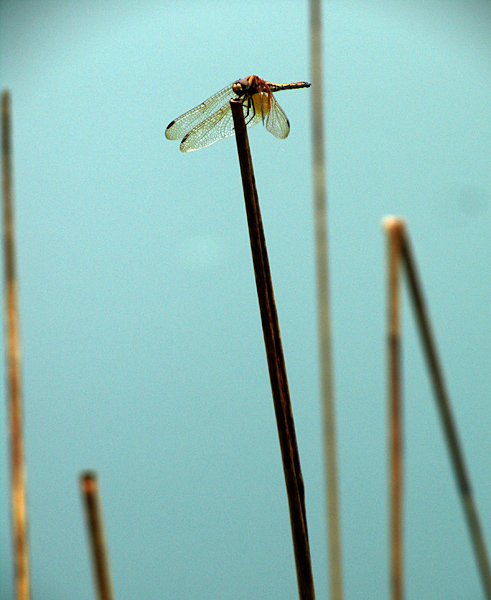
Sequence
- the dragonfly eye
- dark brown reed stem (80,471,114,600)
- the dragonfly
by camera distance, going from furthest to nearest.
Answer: the dragonfly → the dragonfly eye → dark brown reed stem (80,471,114,600)

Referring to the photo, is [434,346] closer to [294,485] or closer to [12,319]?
[294,485]

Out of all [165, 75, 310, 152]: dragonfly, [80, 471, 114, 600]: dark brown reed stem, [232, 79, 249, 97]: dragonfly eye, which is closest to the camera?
[80, 471, 114, 600]: dark brown reed stem

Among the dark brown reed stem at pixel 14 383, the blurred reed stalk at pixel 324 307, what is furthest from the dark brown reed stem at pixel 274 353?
the dark brown reed stem at pixel 14 383

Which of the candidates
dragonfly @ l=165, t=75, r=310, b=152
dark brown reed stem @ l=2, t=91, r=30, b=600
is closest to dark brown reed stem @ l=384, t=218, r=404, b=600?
dark brown reed stem @ l=2, t=91, r=30, b=600

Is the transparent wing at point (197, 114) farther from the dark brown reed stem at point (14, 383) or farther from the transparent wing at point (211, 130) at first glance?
the dark brown reed stem at point (14, 383)

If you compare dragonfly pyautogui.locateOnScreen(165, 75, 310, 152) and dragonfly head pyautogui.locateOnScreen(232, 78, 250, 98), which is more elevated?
dragonfly pyautogui.locateOnScreen(165, 75, 310, 152)

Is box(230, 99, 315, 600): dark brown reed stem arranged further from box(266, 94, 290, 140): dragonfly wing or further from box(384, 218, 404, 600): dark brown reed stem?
box(266, 94, 290, 140): dragonfly wing

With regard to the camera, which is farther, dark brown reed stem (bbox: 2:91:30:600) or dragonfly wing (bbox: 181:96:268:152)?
dragonfly wing (bbox: 181:96:268:152)

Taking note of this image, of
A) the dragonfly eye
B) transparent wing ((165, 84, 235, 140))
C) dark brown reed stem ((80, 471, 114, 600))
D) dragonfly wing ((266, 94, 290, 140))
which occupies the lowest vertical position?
dark brown reed stem ((80, 471, 114, 600))
